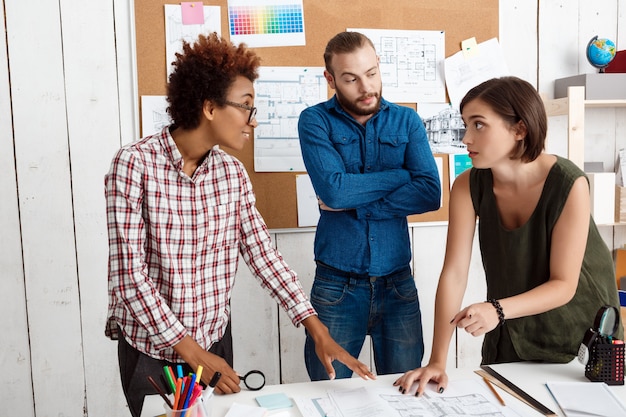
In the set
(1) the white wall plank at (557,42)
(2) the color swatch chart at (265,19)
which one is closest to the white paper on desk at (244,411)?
(2) the color swatch chart at (265,19)

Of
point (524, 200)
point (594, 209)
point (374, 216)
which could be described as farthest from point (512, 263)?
point (594, 209)

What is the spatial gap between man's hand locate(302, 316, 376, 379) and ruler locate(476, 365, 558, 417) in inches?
11.6

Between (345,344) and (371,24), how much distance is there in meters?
1.49

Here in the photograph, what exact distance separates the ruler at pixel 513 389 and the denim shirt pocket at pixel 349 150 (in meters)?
0.85

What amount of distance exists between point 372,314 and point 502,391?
Answer: 2.35ft

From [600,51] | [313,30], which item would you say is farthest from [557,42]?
[313,30]

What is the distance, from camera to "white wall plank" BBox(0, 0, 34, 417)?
7.71 ft

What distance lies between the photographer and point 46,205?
2412 mm

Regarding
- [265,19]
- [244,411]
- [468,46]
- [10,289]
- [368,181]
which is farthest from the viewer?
[468,46]

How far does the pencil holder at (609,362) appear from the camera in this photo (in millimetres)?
1311

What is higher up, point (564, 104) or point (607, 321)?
point (564, 104)

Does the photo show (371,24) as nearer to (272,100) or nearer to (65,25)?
(272,100)

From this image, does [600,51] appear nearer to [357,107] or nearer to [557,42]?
[557,42]

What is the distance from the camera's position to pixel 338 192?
190 centimetres
